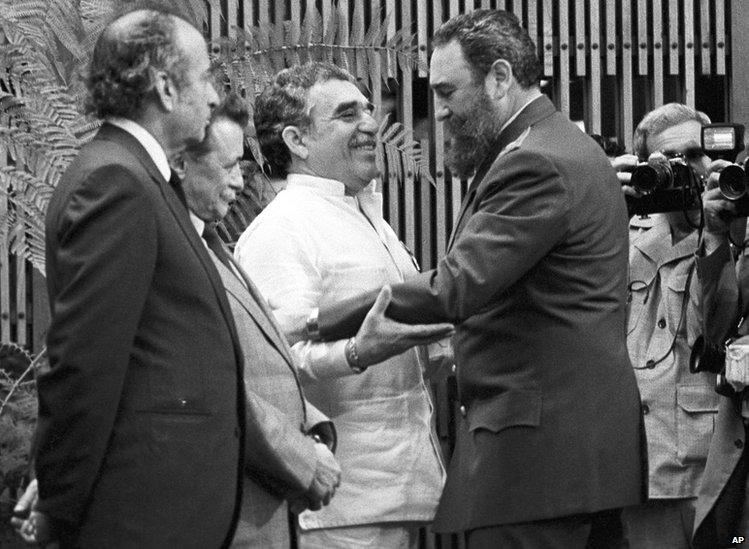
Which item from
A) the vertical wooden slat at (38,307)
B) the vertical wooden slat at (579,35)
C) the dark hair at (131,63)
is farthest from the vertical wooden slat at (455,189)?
the dark hair at (131,63)

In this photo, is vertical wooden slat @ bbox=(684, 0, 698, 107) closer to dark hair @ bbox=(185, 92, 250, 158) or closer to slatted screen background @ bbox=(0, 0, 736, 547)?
slatted screen background @ bbox=(0, 0, 736, 547)

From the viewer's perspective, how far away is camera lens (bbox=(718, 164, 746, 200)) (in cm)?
399

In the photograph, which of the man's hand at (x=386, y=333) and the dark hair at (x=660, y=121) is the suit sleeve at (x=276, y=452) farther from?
the dark hair at (x=660, y=121)

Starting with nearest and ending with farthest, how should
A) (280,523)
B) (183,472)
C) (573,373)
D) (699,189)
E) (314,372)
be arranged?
(183,472)
(280,523)
(573,373)
(314,372)
(699,189)

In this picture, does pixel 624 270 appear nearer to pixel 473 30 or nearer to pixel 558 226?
pixel 558 226

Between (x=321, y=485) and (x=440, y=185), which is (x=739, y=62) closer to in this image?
(x=440, y=185)

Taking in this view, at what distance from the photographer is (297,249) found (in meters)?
3.55

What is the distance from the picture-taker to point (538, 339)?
3.16 metres

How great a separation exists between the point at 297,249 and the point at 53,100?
1.38 m

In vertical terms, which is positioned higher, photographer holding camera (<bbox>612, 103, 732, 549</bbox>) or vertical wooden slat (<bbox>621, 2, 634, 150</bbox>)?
vertical wooden slat (<bbox>621, 2, 634, 150</bbox>)

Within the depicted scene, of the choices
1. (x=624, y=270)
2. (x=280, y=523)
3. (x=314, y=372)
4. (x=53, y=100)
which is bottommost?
(x=280, y=523)

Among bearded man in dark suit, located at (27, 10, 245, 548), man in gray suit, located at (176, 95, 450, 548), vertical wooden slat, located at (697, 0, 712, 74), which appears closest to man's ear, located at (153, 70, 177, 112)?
bearded man in dark suit, located at (27, 10, 245, 548)

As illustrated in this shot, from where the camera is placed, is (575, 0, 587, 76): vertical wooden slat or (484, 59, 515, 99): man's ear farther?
(575, 0, 587, 76): vertical wooden slat

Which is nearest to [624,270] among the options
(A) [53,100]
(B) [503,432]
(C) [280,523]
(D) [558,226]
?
(D) [558,226]
